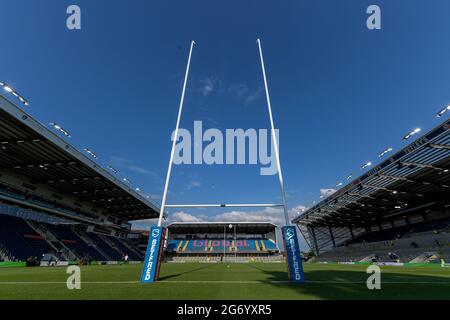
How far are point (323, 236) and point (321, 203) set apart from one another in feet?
95.8

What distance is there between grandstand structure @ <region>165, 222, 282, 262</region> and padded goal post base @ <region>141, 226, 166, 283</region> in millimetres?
50459

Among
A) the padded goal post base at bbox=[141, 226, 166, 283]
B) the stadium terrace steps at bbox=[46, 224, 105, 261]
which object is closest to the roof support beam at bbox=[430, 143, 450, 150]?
the padded goal post base at bbox=[141, 226, 166, 283]

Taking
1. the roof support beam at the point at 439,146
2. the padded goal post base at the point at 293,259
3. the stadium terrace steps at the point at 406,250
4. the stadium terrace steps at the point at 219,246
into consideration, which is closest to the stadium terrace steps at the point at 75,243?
the stadium terrace steps at the point at 219,246

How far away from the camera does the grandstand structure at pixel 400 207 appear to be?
2338 centimetres

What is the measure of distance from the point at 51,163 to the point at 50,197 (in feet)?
38.3

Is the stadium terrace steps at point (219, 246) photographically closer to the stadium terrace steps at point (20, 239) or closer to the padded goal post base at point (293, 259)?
the stadium terrace steps at point (20, 239)

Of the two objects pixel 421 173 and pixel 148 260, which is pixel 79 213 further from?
pixel 421 173

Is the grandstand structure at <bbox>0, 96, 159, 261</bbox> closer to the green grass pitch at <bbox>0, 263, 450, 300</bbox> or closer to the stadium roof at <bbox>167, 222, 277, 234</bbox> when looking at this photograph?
the green grass pitch at <bbox>0, 263, 450, 300</bbox>

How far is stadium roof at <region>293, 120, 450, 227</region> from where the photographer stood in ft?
70.3

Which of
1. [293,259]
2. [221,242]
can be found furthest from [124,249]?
[293,259]

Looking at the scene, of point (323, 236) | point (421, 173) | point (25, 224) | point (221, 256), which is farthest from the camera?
point (323, 236)

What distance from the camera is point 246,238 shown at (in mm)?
68125
